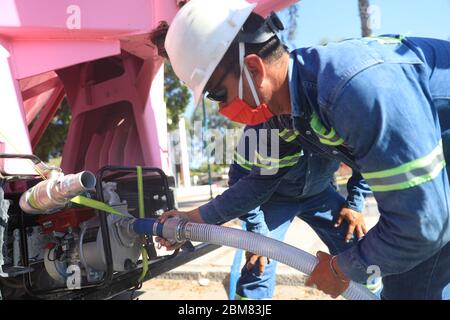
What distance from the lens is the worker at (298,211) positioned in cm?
305

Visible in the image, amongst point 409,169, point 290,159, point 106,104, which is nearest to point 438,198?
point 409,169

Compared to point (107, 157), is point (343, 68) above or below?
Result: above

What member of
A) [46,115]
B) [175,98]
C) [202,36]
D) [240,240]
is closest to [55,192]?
[240,240]

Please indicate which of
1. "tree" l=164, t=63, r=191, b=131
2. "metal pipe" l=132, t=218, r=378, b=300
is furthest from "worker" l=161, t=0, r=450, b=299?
"tree" l=164, t=63, r=191, b=131

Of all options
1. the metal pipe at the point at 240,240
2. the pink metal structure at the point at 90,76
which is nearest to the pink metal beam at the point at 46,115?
the pink metal structure at the point at 90,76

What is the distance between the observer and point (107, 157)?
379cm

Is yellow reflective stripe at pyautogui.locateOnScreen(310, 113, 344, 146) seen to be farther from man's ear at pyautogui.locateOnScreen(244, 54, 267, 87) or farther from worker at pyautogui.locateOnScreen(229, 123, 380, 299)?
worker at pyautogui.locateOnScreen(229, 123, 380, 299)

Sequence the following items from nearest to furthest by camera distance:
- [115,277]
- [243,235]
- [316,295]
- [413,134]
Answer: [413,134] < [243,235] < [115,277] < [316,295]

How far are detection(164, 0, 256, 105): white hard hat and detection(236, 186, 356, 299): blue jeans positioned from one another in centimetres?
153

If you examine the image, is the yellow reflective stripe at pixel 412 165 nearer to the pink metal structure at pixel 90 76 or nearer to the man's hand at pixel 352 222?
the man's hand at pixel 352 222

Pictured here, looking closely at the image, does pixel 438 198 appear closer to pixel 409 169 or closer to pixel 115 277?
pixel 409 169

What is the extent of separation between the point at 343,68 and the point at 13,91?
2.01 meters

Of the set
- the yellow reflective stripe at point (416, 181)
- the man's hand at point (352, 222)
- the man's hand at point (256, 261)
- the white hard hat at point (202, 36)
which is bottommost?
the man's hand at point (256, 261)

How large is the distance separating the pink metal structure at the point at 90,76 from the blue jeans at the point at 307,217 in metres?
0.86
